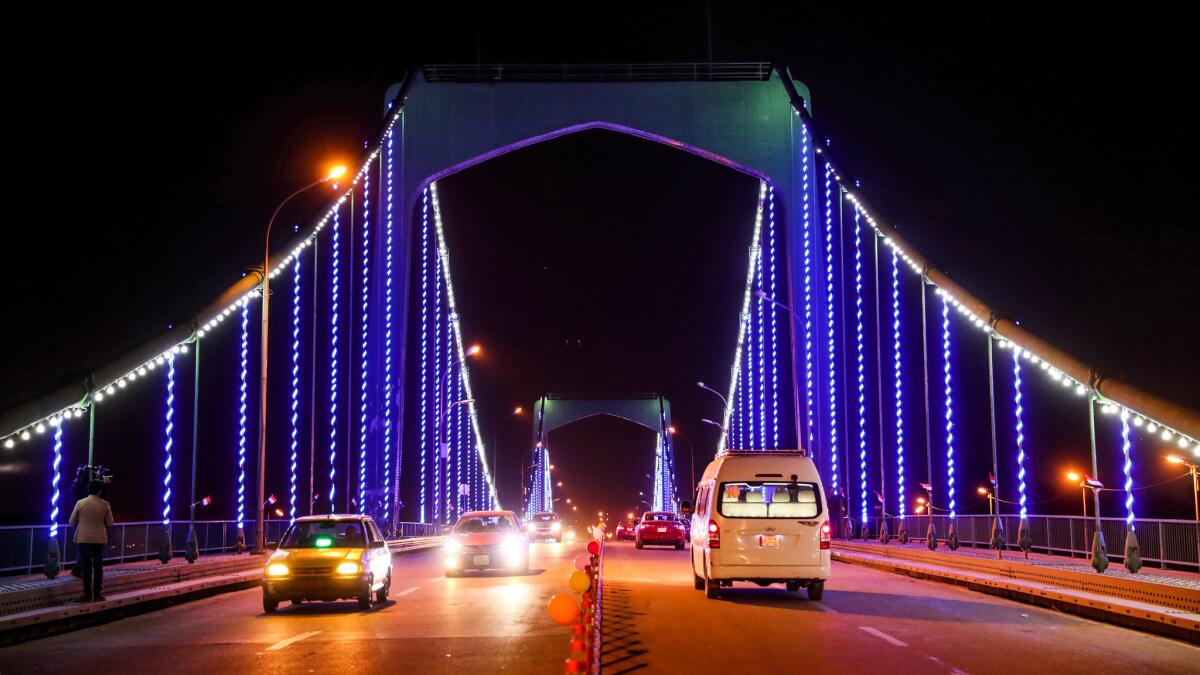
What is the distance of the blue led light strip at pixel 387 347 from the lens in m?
46.9

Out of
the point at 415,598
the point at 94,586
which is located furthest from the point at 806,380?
the point at 94,586

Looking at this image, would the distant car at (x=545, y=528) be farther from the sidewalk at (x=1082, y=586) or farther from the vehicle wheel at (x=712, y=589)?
the vehicle wheel at (x=712, y=589)

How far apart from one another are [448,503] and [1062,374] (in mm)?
48966

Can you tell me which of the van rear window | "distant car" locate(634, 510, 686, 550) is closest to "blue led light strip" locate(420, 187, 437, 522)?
"distant car" locate(634, 510, 686, 550)

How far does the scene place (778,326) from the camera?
53.2 m

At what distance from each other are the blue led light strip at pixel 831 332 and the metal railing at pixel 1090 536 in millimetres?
5689

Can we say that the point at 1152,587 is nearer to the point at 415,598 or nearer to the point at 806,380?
the point at 415,598

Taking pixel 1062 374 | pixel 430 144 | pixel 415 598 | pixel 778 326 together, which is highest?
pixel 430 144

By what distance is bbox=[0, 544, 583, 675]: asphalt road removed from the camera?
37.8ft

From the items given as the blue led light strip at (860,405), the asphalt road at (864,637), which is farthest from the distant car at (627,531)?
the asphalt road at (864,637)

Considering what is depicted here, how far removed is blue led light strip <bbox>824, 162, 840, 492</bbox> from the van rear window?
21.6 meters

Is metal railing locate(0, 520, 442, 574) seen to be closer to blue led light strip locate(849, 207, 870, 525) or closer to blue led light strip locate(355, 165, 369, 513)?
blue led light strip locate(355, 165, 369, 513)

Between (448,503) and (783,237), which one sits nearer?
(783,237)

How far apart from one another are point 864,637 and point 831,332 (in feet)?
103
